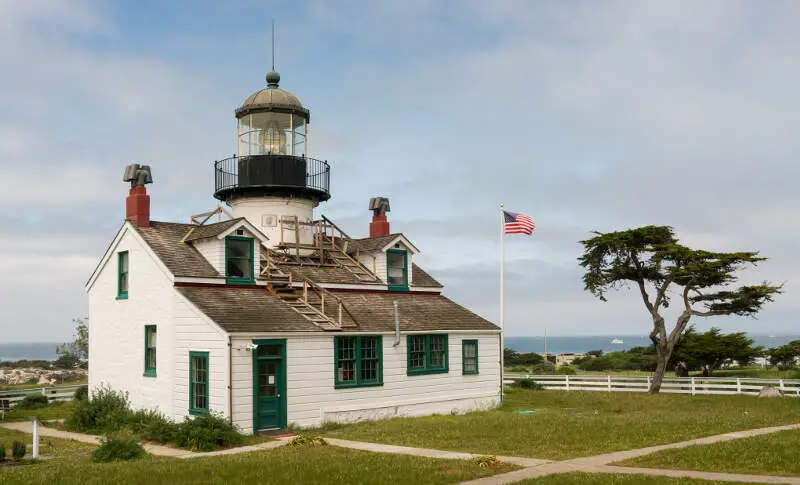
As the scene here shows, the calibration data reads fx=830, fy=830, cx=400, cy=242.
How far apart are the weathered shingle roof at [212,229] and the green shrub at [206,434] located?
22.9 feet

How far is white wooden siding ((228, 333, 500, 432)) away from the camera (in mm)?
23078

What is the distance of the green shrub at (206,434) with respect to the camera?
20.9 meters

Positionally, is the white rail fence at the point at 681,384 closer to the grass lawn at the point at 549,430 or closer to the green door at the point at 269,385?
the grass lawn at the point at 549,430

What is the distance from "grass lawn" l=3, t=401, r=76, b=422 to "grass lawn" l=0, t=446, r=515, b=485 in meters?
12.5

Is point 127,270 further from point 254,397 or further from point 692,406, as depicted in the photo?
point 692,406

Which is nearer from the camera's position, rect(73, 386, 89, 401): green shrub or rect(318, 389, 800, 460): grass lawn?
rect(318, 389, 800, 460): grass lawn

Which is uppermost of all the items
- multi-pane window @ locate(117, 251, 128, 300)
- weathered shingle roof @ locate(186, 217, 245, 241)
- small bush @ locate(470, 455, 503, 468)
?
weathered shingle roof @ locate(186, 217, 245, 241)

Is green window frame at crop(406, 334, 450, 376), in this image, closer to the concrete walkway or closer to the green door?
the green door

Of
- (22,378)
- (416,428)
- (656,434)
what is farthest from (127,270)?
(22,378)

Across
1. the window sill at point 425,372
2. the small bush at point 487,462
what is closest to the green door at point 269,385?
the window sill at point 425,372

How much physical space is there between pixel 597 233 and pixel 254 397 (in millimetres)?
20997

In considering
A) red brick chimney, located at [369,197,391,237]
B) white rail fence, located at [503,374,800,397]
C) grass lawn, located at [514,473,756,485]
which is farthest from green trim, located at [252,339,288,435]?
white rail fence, located at [503,374,800,397]

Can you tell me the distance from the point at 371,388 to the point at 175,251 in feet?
25.2

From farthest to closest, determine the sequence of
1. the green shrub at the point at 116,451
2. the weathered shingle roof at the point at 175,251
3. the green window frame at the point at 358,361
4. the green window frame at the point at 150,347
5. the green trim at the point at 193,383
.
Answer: the green window frame at the point at 150,347, the weathered shingle roof at the point at 175,251, the green window frame at the point at 358,361, the green trim at the point at 193,383, the green shrub at the point at 116,451
